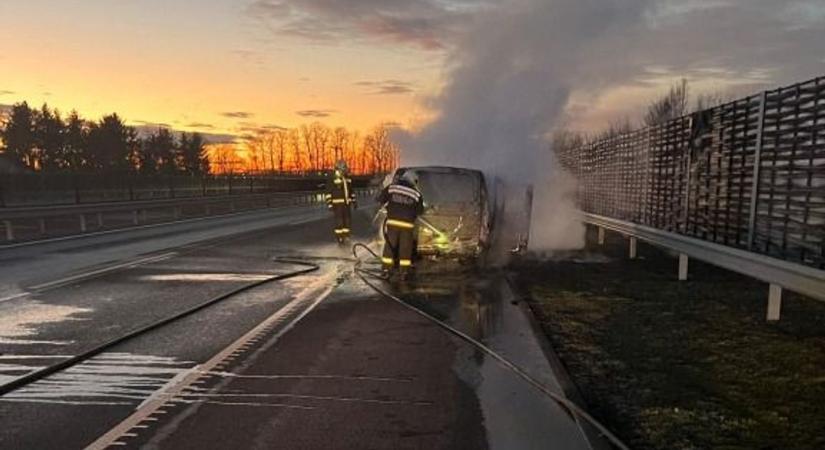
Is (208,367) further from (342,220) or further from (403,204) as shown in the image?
(342,220)

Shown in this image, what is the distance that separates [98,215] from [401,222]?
18.5 meters

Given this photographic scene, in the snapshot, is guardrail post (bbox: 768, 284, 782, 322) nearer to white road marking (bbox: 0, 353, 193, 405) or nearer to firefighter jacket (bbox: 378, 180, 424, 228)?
firefighter jacket (bbox: 378, 180, 424, 228)

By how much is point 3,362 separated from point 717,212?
28.8 feet

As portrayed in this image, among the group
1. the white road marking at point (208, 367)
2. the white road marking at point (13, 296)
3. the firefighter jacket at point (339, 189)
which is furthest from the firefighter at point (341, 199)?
the white road marking at point (13, 296)

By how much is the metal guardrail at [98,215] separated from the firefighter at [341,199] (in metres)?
8.34

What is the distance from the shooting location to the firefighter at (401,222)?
11414mm

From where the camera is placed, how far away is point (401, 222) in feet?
38.0

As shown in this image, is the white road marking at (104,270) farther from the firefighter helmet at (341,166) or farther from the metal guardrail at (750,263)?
the metal guardrail at (750,263)

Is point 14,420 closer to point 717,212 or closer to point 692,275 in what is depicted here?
point 717,212

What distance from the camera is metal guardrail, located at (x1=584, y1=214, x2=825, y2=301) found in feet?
21.6

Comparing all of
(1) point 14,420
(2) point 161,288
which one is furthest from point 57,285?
(1) point 14,420

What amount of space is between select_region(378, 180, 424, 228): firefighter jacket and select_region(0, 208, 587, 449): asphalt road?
3.48ft

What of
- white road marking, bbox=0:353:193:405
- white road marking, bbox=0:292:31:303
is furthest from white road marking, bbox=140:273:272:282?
white road marking, bbox=0:353:193:405

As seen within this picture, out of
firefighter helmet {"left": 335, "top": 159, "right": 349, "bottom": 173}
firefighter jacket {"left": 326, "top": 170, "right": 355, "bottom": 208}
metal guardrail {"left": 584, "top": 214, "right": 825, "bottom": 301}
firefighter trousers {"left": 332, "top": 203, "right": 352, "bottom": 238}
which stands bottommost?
firefighter trousers {"left": 332, "top": 203, "right": 352, "bottom": 238}
